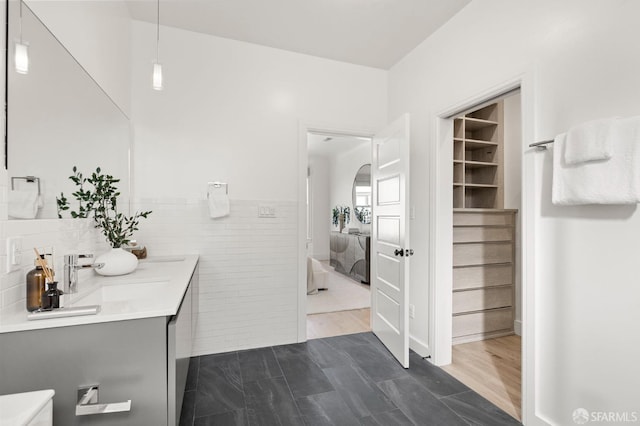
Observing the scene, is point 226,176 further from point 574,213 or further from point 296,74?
point 574,213

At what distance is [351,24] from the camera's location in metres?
2.53

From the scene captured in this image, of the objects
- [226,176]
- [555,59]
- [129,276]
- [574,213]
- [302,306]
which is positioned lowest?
[302,306]

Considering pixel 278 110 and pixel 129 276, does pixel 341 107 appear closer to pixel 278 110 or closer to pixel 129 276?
pixel 278 110

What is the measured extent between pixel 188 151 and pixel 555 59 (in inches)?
103

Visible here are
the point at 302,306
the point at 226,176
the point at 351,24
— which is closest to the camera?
the point at 351,24

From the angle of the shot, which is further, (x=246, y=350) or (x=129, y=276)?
(x=246, y=350)

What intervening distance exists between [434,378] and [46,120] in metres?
2.82

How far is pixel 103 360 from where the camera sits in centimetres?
114

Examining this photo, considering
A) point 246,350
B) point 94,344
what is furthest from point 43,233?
point 246,350

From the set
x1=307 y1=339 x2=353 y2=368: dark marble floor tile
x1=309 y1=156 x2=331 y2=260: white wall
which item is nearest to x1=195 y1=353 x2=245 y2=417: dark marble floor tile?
x1=307 y1=339 x2=353 y2=368: dark marble floor tile

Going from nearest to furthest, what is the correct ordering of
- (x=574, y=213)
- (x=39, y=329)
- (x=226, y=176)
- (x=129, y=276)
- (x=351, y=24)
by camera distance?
(x=39, y=329) < (x=574, y=213) < (x=129, y=276) < (x=351, y=24) < (x=226, y=176)

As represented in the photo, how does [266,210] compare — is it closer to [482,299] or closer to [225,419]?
[225,419]

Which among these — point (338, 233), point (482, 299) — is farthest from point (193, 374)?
point (338, 233)

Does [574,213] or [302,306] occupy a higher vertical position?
[574,213]
